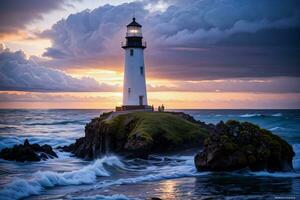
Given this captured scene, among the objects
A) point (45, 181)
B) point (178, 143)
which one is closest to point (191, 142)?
point (178, 143)

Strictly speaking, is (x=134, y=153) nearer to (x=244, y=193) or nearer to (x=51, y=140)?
(x=244, y=193)

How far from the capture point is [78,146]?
109ft

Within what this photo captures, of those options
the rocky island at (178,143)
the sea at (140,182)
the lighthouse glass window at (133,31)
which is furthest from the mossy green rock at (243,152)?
the lighthouse glass window at (133,31)

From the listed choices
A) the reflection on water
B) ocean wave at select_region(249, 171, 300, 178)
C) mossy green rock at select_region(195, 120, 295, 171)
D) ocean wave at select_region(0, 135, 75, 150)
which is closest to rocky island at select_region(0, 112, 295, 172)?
mossy green rock at select_region(195, 120, 295, 171)

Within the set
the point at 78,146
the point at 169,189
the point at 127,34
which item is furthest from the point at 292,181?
the point at 127,34

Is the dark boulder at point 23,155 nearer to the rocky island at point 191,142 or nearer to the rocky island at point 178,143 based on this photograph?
the rocky island at point 178,143

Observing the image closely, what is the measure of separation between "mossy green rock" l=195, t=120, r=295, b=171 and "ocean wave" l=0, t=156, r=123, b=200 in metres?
5.11

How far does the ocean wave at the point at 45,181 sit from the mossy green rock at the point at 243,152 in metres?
5.11

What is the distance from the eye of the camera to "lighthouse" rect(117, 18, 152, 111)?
36.4 metres

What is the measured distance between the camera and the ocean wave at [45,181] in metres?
15.9

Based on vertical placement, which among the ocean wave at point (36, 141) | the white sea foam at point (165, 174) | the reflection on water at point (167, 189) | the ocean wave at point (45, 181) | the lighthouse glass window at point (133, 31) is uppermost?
the lighthouse glass window at point (133, 31)

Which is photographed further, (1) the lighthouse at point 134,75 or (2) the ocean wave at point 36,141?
(2) the ocean wave at point 36,141

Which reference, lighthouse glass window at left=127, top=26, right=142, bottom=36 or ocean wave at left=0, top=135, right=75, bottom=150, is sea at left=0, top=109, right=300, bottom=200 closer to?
ocean wave at left=0, top=135, right=75, bottom=150

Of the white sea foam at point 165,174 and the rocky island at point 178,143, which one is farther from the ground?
the rocky island at point 178,143
